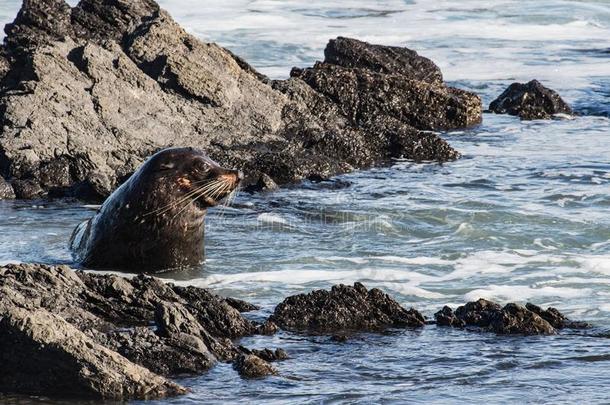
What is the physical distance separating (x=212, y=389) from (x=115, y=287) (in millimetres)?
1570

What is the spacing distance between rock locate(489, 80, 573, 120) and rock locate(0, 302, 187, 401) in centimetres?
1271

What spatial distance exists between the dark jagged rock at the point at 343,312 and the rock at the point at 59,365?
1.80 meters

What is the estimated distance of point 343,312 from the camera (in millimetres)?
8156

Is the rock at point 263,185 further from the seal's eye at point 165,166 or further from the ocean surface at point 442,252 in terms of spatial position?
the seal's eye at point 165,166

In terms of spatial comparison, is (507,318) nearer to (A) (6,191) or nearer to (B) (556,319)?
(B) (556,319)

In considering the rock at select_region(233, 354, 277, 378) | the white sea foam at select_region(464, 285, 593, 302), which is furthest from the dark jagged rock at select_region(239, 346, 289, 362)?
the white sea foam at select_region(464, 285, 593, 302)

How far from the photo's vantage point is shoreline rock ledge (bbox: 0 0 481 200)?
13.7 meters

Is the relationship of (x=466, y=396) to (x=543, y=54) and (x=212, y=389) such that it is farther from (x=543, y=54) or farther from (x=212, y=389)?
(x=543, y=54)

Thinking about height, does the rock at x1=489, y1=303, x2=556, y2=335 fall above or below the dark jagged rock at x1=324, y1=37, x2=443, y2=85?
below

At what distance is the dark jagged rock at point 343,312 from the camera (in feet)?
26.6

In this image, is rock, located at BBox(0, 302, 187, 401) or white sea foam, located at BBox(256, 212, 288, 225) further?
white sea foam, located at BBox(256, 212, 288, 225)

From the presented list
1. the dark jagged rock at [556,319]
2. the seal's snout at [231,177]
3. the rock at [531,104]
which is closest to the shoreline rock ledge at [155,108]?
the rock at [531,104]

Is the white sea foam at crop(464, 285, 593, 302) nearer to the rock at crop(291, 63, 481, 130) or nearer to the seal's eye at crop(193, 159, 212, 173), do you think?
the seal's eye at crop(193, 159, 212, 173)

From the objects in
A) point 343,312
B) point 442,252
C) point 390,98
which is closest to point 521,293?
point 442,252
